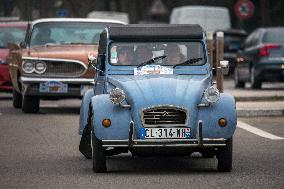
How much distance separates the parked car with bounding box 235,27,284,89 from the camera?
33969mm

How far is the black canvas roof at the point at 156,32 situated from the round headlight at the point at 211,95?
176 centimetres

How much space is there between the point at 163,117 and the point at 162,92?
0.91 feet

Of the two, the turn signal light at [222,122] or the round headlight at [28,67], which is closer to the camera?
the turn signal light at [222,122]

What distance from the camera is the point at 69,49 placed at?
2427cm

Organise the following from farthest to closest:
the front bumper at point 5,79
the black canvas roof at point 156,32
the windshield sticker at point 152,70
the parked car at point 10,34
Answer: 1. the parked car at point 10,34
2. the front bumper at point 5,79
3. the black canvas roof at point 156,32
4. the windshield sticker at point 152,70

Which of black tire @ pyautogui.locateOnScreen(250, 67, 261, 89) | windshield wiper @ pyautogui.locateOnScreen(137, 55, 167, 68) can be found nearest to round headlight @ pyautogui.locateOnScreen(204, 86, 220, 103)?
windshield wiper @ pyautogui.locateOnScreen(137, 55, 167, 68)

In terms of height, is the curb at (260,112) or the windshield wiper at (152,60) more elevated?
the windshield wiper at (152,60)

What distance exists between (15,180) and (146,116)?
1503 millimetres

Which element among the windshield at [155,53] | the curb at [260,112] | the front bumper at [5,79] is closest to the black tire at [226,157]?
the windshield at [155,53]

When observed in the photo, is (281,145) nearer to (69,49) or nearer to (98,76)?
(98,76)

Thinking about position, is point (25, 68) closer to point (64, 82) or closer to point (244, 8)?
point (64, 82)

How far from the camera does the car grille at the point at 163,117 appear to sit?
1351cm

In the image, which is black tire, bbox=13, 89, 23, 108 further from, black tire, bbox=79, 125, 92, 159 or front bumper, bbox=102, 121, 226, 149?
front bumper, bbox=102, 121, 226, 149

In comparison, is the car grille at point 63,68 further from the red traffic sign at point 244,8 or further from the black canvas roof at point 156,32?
the red traffic sign at point 244,8
